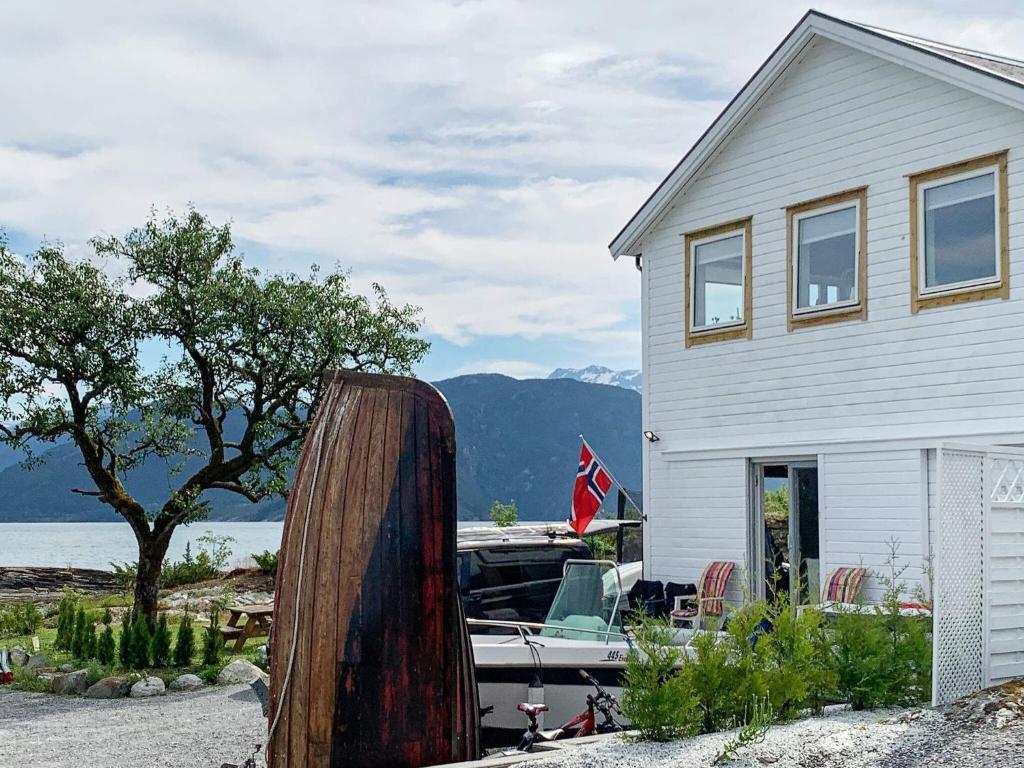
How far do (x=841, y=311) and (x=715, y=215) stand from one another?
8.83ft

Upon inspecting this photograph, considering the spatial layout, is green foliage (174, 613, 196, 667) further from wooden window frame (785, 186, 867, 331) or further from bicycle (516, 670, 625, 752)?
wooden window frame (785, 186, 867, 331)

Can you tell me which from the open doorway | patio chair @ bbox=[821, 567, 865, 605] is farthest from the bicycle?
the open doorway

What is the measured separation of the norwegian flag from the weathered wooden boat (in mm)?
9847

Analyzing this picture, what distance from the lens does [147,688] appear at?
14.9 m

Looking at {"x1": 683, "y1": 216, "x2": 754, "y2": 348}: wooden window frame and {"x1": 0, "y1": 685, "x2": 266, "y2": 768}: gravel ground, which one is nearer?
{"x1": 0, "y1": 685, "x2": 266, "y2": 768}: gravel ground

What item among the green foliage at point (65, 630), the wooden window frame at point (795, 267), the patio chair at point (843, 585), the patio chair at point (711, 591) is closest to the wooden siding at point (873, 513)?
the patio chair at point (843, 585)

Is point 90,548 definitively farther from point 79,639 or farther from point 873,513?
point 873,513

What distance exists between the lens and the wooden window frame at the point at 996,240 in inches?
500

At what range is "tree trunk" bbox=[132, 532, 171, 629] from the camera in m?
18.1

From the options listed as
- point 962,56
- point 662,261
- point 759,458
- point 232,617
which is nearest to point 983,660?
point 759,458

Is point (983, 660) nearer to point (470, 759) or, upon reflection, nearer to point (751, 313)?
point (470, 759)

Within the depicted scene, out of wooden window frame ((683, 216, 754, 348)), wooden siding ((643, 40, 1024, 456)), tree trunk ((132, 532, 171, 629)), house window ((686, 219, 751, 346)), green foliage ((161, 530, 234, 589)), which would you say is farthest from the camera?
green foliage ((161, 530, 234, 589))

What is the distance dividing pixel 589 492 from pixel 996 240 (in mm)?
6863

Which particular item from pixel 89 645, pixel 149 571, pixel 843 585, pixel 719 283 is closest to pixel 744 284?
pixel 719 283
